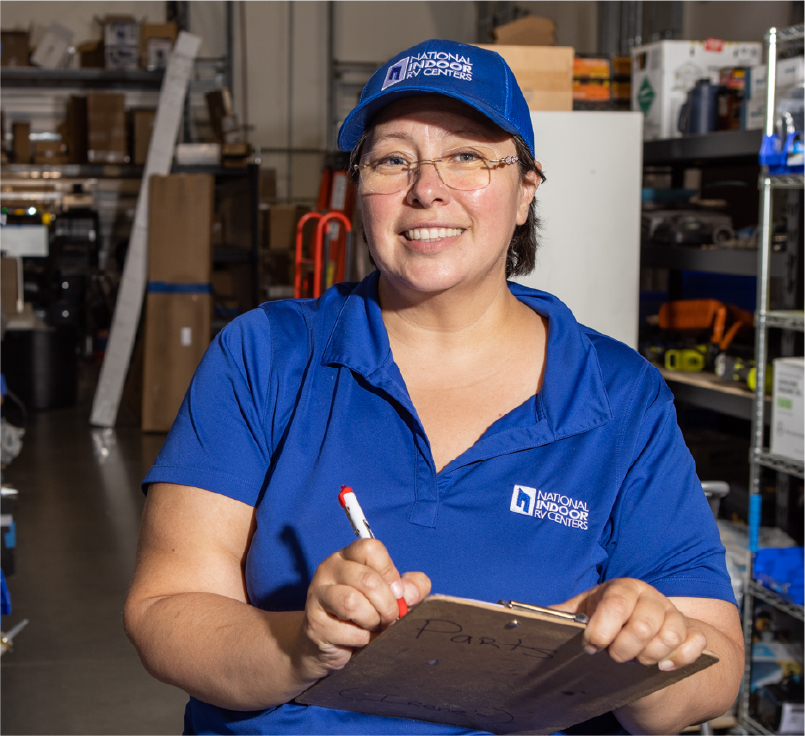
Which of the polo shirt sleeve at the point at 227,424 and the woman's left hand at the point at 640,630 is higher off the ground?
the polo shirt sleeve at the point at 227,424

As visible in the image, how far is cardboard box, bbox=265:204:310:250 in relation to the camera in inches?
→ 352

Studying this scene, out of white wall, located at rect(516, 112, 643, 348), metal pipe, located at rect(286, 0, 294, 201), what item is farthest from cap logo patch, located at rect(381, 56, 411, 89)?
metal pipe, located at rect(286, 0, 294, 201)

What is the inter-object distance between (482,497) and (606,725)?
1.23 feet

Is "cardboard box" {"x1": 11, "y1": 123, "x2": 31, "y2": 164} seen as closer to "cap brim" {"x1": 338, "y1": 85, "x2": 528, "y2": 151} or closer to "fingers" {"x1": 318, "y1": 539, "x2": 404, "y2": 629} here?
"cap brim" {"x1": 338, "y1": 85, "x2": 528, "y2": 151}

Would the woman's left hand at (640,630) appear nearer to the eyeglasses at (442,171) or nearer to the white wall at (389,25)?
the eyeglasses at (442,171)

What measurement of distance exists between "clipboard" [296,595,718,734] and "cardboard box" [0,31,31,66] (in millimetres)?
9603

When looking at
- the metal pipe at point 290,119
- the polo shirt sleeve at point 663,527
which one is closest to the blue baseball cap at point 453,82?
the polo shirt sleeve at point 663,527

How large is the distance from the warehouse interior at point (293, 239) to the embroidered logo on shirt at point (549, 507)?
94 cm

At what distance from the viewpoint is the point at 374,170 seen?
51.2 inches

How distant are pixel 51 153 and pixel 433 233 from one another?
8707 mm

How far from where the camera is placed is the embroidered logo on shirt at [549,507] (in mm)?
1196

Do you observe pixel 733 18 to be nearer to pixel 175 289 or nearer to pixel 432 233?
pixel 175 289

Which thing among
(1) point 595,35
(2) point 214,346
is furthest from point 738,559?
(1) point 595,35

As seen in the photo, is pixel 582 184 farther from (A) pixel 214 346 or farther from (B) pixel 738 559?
(A) pixel 214 346
